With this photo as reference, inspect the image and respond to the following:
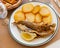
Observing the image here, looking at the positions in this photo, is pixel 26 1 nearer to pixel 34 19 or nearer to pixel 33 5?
pixel 33 5

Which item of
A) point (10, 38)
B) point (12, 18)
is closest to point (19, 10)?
point (12, 18)

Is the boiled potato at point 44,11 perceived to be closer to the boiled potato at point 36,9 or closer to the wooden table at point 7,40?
the boiled potato at point 36,9

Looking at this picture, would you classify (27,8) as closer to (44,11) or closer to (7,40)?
(44,11)

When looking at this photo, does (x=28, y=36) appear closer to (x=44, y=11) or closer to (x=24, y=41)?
(x=24, y=41)

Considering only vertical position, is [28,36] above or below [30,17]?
below

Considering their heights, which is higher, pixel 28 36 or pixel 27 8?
pixel 27 8

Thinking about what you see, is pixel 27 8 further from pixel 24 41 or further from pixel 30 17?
pixel 24 41

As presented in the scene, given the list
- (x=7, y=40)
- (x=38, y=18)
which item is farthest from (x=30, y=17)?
(x=7, y=40)

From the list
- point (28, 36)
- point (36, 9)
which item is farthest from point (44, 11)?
point (28, 36)

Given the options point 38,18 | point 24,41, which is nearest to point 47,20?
point 38,18

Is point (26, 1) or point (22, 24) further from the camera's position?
point (26, 1)

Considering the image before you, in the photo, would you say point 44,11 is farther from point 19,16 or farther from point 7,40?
point 7,40
